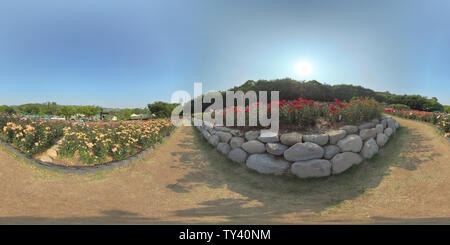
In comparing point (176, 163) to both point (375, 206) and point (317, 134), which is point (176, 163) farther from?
point (375, 206)

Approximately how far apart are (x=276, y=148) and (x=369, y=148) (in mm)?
2937

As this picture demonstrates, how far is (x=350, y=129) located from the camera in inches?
217

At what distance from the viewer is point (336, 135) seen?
5.09 meters

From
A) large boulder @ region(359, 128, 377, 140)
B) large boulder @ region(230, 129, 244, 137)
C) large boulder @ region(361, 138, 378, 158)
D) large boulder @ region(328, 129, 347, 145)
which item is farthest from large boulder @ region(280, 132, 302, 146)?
large boulder @ region(359, 128, 377, 140)

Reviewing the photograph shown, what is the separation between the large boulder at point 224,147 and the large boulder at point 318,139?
249 cm

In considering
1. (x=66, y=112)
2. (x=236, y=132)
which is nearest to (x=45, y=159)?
(x=236, y=132)

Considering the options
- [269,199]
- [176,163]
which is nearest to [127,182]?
[176,163]

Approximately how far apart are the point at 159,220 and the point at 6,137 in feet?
20.6

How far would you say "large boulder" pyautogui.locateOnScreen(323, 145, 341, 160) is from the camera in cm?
487

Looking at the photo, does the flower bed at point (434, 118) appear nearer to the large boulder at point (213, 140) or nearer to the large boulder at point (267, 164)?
the large boulder at point (267, 164)

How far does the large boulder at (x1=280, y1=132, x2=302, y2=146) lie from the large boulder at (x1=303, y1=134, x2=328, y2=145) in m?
0.18

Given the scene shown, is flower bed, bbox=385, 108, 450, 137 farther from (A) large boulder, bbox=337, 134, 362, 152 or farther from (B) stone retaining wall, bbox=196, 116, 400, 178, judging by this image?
(A) large boulder, bbox=337, 134, 362, 152

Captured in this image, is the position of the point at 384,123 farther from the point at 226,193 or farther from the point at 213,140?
the point at 226,193

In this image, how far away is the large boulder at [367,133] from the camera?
18.4ft
